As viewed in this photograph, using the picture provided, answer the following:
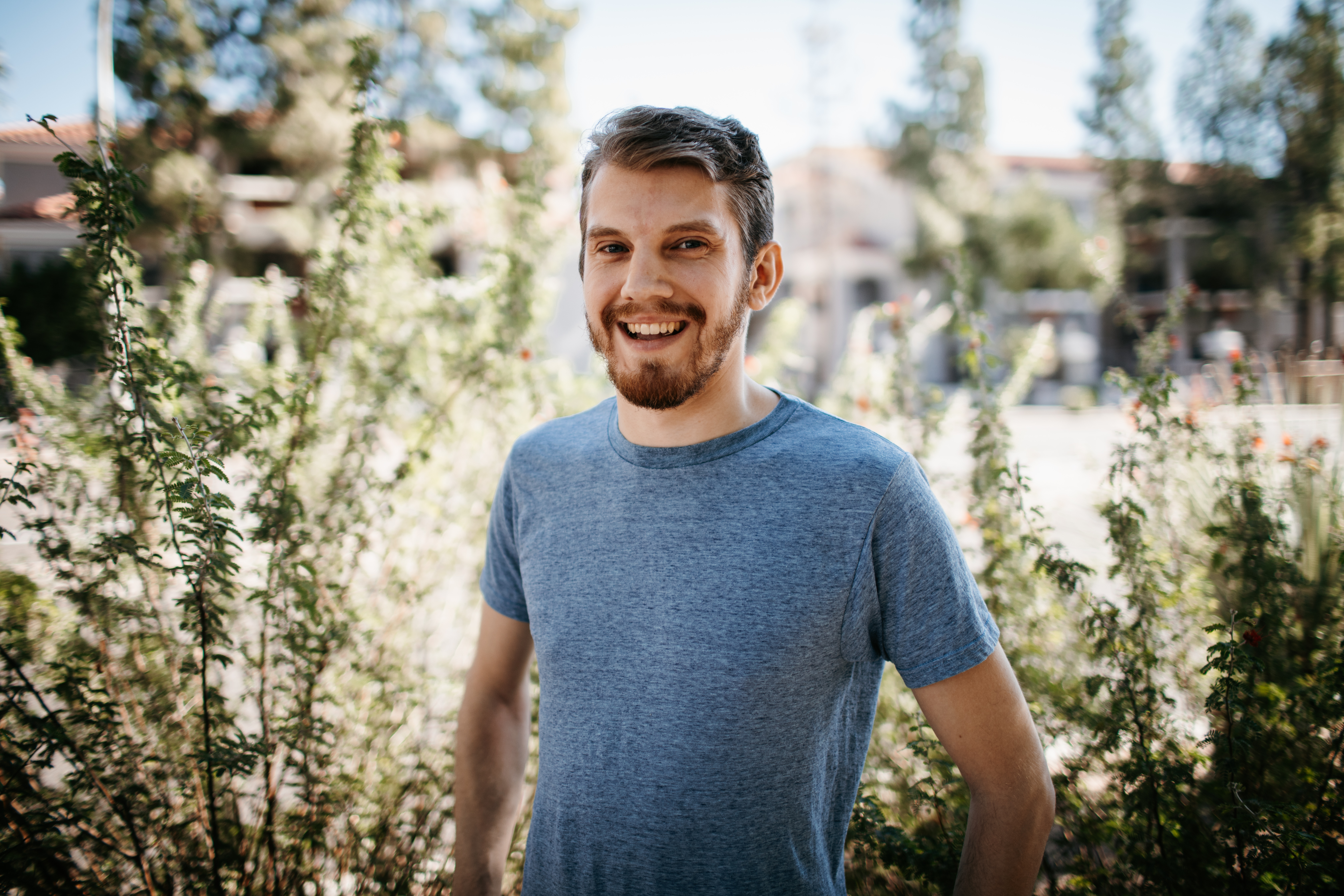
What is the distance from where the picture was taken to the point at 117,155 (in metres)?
1.40

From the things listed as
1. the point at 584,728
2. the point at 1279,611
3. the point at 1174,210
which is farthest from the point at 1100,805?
the point at 1174,210

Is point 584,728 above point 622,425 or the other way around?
the other way around

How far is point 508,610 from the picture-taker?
1.57 meters

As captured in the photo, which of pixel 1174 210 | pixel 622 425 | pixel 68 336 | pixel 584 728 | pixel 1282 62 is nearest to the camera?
pixel 584 728

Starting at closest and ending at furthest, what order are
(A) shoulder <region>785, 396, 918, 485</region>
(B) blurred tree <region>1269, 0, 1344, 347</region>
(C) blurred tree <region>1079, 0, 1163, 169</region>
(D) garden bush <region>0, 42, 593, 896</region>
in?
(A) shoulder <region>785, 396, 918, 485</region> → (D) garden bush <region>0, 42, 593, 896</region> → (B) blurred tree <region>1269, 0, 1344, 347</region> → (C) blurred tree <region>1079, 0, 1163, 169</region>

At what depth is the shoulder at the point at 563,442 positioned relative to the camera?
1.52 m

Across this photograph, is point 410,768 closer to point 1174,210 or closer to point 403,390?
point 403,390

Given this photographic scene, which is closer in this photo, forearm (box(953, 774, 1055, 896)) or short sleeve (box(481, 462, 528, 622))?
forearm (box(953, 774, 1055, 896))

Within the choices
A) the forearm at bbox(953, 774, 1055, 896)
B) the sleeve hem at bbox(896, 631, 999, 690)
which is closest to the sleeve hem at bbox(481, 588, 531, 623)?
the sleeve hem at bbox(896, 631, 999, 690)

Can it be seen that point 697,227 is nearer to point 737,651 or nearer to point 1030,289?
point 737,651

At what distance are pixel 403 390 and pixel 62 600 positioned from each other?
136 centimetres

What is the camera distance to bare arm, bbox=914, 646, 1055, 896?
114cm

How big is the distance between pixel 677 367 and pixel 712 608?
18.4 inches

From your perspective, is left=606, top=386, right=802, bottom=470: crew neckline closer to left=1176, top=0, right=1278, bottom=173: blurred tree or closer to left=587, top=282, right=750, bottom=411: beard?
left=587, top=282, right=750, bottom=411: beard
